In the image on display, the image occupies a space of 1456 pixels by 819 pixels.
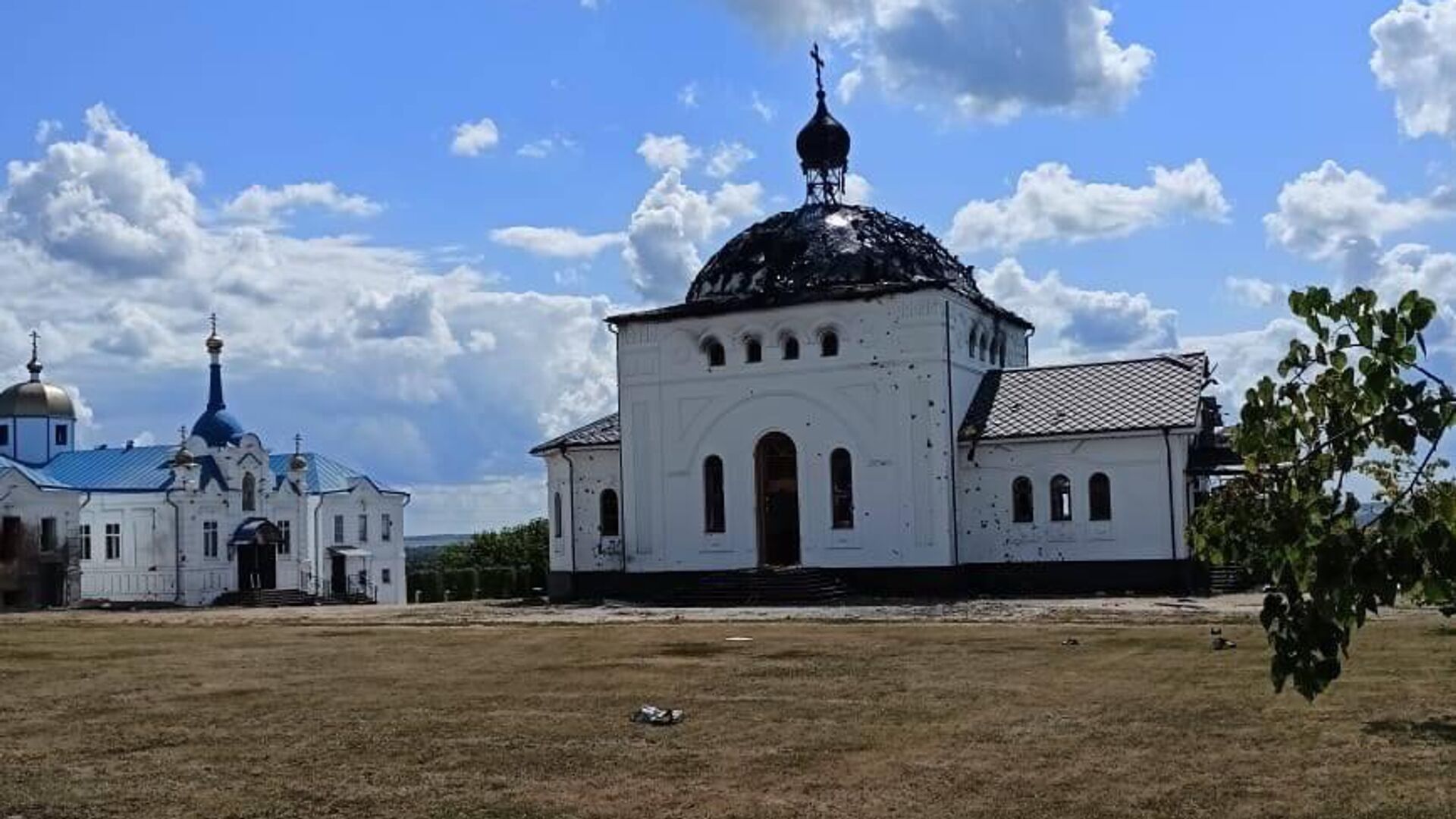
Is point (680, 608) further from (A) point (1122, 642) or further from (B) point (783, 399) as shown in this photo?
(A) point (1122, 642)

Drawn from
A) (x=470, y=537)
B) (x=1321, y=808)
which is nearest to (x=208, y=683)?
(x=1321, y=808)

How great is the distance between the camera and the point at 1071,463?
37.0 meters

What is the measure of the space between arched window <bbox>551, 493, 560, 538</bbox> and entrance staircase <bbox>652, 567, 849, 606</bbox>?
547 centimetres

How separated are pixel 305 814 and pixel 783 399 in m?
30.0

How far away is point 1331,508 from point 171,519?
51.0m

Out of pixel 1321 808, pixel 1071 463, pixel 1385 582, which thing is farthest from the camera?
pixel 1071 463

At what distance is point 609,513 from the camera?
42.3 m

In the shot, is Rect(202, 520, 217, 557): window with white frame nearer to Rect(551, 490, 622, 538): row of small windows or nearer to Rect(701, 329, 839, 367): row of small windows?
Rect(551, 490, 622, 538): row of small windows

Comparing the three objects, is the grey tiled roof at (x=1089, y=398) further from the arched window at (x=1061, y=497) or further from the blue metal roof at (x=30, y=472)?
the blue metal roof at (x=30, y=472)

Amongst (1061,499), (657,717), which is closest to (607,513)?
(1061,499)

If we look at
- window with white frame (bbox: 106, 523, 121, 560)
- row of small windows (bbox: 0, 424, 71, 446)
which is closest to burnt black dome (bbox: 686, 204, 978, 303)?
window with white frame (bbox: 106, 523, 121, 560)

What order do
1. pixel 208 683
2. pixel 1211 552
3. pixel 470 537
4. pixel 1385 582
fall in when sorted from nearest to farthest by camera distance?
pixel 1385 582 < pixel 1211 552 < pixel 208 683 < pixel 470 537

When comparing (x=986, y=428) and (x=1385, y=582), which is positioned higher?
(x=986, y=428)

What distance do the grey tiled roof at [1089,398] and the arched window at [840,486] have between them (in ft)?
9.90
